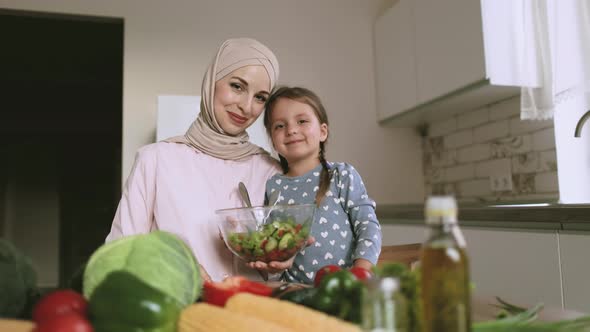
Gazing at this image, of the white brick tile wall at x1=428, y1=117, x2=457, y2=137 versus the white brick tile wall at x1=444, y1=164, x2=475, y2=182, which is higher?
the white brick tile wall at x1=428, y1=117, x2=457, y2=137

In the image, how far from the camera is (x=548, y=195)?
102 inches

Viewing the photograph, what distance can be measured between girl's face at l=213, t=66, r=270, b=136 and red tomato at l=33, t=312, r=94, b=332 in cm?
96

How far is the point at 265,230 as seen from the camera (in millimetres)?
1062

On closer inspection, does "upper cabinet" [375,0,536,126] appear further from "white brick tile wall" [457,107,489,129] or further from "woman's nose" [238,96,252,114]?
"woman's nose" [238,96,252,114]

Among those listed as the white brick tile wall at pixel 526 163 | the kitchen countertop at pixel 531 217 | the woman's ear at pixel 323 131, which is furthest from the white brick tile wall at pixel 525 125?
the woman's ear at pixel 323 131

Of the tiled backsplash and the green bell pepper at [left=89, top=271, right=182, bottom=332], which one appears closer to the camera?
the green bell pepper at [left=89, top=271, right=182, bottom=332]

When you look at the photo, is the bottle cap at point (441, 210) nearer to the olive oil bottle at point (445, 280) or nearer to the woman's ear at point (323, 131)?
the olive oil bottle at point (445, 280)

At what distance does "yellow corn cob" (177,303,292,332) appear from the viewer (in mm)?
538

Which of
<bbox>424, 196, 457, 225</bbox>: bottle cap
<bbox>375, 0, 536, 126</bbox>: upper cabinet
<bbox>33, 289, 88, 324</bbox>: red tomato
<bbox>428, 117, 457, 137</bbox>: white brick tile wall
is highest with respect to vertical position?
<bbox>375, 0, 536, 126</bbox>: upper cabinet

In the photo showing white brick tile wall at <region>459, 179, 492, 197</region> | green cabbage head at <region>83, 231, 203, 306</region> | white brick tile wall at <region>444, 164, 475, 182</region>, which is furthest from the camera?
white brick tile wall at <region>444, 164, 475, 182</region>

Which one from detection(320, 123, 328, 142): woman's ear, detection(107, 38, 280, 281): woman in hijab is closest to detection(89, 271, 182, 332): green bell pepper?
detection(107, 38, 280, 281): woman in hijab

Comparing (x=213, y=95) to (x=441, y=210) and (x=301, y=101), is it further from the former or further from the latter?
(x=441, y=210)

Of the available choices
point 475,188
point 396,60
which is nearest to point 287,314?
point 475,188

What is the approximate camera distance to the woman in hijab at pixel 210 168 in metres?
1.36
